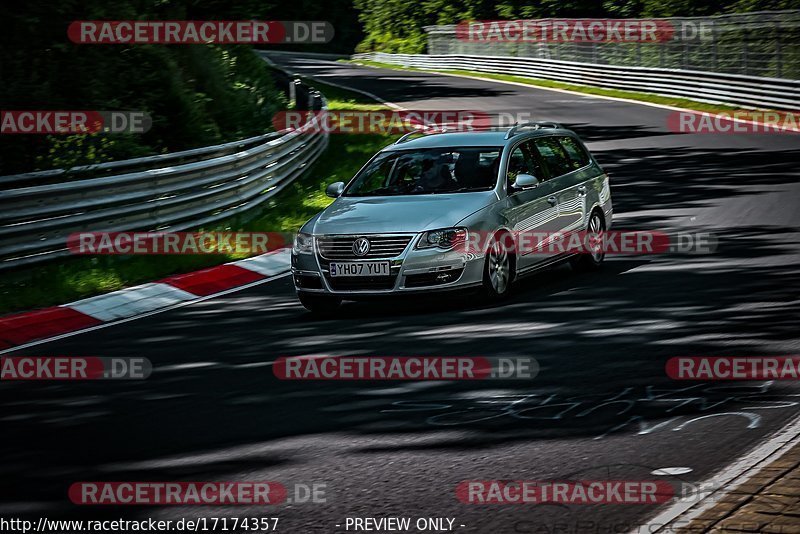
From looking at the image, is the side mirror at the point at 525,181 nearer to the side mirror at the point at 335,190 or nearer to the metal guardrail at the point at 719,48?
the side mirror at the point at 335,190

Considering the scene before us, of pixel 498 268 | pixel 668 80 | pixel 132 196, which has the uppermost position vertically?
pixel 668 80

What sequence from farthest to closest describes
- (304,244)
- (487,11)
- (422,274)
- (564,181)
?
(487,11), (564,181), (304,244), (422,274)

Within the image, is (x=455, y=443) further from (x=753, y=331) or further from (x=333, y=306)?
(x=333, y=306)

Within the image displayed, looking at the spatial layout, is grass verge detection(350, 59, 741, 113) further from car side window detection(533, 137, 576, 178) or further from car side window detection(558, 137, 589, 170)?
car side window detection(533, 137, 576, 178)

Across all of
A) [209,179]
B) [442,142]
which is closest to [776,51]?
[209,179]

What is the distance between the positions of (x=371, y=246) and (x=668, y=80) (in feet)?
96.8

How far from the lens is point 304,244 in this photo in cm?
1168

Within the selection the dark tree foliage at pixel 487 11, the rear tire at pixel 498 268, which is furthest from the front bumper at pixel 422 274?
the dark tree foliage at pixel 487 11

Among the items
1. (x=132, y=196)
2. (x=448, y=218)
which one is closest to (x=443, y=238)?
(x=448, y=218)

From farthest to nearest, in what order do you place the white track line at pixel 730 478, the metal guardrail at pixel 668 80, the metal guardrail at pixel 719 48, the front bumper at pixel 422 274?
1. the metal guardrail at pixel 719 48
2. the metal guardrail at pixel 668 80
3. the front bumper at pixel 422 274
4. the white track line at pixel 730 478

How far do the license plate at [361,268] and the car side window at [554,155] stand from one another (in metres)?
2.80

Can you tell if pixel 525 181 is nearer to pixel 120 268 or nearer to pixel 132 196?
pixel 120 268

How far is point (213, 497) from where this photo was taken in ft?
→ 19.8

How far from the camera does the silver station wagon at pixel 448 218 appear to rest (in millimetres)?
11117
